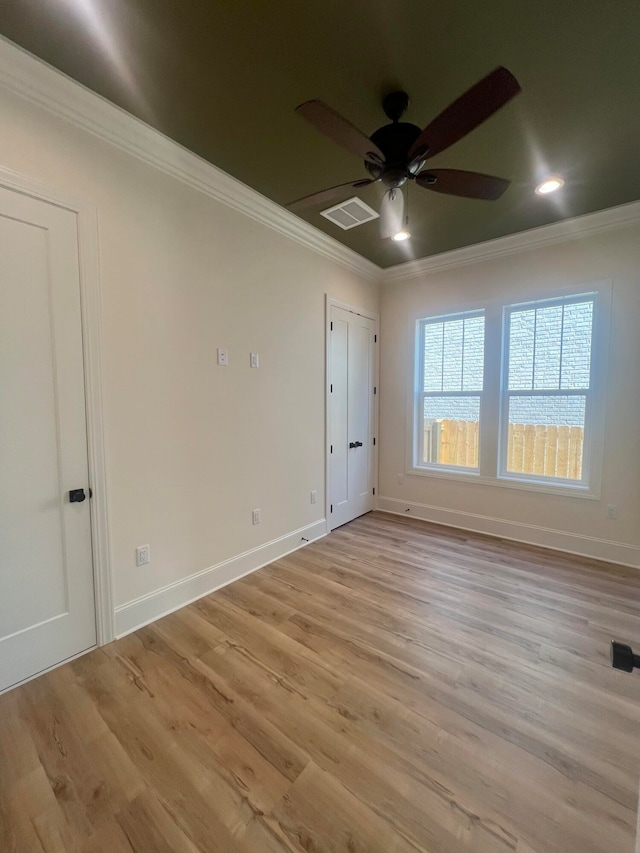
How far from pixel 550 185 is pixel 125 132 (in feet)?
9.11

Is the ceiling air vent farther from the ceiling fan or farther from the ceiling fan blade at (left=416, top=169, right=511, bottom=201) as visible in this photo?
the ceiling fan blade at (left=416, top=169, right=511, bottom=201)

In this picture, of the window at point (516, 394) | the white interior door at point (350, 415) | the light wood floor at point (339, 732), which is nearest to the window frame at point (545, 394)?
the window at point (516, 394)

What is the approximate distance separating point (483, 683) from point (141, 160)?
3.39 meters

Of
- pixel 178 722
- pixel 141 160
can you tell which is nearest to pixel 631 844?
pixel 178 722

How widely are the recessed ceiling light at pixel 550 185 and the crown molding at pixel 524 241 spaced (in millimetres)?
647

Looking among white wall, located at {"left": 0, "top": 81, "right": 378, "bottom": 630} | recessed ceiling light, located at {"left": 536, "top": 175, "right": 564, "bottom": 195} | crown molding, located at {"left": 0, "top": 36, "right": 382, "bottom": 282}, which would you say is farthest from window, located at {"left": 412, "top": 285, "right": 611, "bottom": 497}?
crown molding, located at {"left": 0, "top": 36, "right": 382, "bottom": 282}

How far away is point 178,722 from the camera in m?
1.52

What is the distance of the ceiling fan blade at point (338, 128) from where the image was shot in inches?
52.6

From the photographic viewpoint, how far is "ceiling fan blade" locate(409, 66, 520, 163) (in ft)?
3.92

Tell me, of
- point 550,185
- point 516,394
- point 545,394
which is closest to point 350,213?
point 550,185

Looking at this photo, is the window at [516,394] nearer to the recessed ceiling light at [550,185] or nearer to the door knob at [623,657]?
the recessed ceiling light at [550,185]

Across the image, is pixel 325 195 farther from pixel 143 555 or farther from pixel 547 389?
pixel 547 389

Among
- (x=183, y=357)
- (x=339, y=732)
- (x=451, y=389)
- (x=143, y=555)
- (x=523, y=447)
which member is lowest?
(x=339, y=732)

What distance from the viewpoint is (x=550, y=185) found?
2514 millimetres
